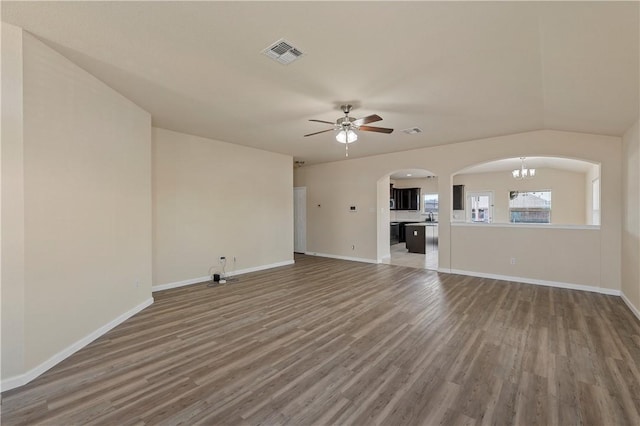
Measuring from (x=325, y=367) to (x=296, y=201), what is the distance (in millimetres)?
6797

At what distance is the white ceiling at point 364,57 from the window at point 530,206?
229 inches

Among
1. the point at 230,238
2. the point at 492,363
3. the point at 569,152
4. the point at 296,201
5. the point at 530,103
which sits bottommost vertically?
the point at 492,363

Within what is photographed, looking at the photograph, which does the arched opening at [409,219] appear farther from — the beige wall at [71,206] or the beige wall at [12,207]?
the beige wall at [12,207]

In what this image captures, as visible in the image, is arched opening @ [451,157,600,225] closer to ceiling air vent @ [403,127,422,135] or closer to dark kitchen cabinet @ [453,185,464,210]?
dark kitchen cabinet @ [453,185,464,210]

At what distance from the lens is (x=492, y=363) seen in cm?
248

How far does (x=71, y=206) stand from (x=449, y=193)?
20.4ft

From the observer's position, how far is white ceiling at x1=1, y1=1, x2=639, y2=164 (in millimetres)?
1919

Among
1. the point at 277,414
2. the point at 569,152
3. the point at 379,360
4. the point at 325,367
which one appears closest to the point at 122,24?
the point at 277,414

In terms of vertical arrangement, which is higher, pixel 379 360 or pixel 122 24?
pixel 122 24

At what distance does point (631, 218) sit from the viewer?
382cm

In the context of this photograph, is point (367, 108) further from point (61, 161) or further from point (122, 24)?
point (61, 161)

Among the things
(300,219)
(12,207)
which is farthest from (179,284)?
(300,219)

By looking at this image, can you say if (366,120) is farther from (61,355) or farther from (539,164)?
(539,164)

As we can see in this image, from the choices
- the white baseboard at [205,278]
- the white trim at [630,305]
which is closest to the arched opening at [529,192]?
the white trim at [630,305]
